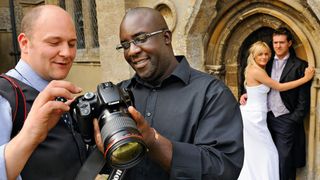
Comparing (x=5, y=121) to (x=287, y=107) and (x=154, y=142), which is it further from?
(x=287, y=107)

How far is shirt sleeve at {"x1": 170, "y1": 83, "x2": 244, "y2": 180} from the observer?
124 centimetres

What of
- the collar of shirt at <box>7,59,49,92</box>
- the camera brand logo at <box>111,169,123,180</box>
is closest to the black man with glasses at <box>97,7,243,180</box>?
the camera brand logo at <box>111,169,123,180</box>

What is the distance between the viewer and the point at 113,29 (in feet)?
15.8

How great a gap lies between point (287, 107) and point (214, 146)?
2396 millimetres

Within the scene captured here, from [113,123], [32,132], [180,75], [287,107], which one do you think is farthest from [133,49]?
[287,107]

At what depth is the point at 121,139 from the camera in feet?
3.16

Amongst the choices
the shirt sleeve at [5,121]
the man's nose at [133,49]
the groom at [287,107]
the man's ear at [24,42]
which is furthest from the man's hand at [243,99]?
the shirt sleeve at [5,121]

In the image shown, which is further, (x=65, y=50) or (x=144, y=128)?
(x=65, y=50)

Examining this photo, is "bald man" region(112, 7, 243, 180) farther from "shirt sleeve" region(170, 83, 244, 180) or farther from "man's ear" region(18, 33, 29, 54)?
"man's ear" region(18, 33, 29, 54)

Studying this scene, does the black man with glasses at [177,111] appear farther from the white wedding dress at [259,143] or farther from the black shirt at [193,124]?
the white wedding dress at [259,143]

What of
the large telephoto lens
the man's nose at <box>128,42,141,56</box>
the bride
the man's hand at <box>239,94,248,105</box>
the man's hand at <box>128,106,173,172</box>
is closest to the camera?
the large telephoto lens

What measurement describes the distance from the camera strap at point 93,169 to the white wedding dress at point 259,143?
2711 mm

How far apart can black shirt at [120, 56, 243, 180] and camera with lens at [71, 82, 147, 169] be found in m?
0.24

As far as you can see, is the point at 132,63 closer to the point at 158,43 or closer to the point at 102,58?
the point at 158,43
